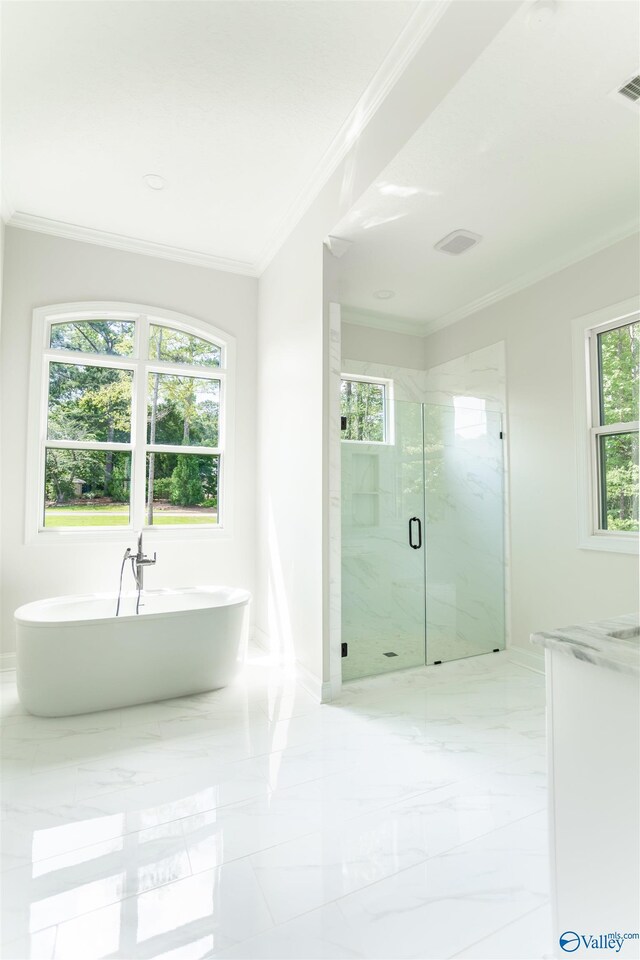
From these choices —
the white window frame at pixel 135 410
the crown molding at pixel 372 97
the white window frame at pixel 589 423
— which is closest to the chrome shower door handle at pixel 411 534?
the white window frame at pixel 589 423

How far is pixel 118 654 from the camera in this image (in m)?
2.66

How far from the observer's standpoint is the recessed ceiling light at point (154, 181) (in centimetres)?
298

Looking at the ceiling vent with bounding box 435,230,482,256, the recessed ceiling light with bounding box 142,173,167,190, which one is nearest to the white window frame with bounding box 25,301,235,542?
the recessed ceiling light with bounding box 142,173,167,190

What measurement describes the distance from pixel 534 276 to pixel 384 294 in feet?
3.62

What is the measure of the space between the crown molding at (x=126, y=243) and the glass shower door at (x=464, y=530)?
2048 millimetres

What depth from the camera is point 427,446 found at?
3607mm

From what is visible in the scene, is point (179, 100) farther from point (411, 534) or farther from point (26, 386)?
point (411, 534)

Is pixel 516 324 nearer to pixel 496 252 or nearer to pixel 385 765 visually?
pixel 496 252

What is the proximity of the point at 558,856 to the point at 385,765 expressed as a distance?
1.12 metres

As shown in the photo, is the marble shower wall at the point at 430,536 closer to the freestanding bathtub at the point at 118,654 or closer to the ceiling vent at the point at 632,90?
the freestanding bathtub at the point at 118,654

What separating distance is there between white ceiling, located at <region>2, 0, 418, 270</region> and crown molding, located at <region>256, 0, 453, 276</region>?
3cm

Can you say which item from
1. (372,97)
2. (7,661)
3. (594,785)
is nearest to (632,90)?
(372,97)

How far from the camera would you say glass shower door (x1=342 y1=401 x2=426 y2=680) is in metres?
3.21

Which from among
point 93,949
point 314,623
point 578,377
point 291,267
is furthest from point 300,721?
point 291,267
